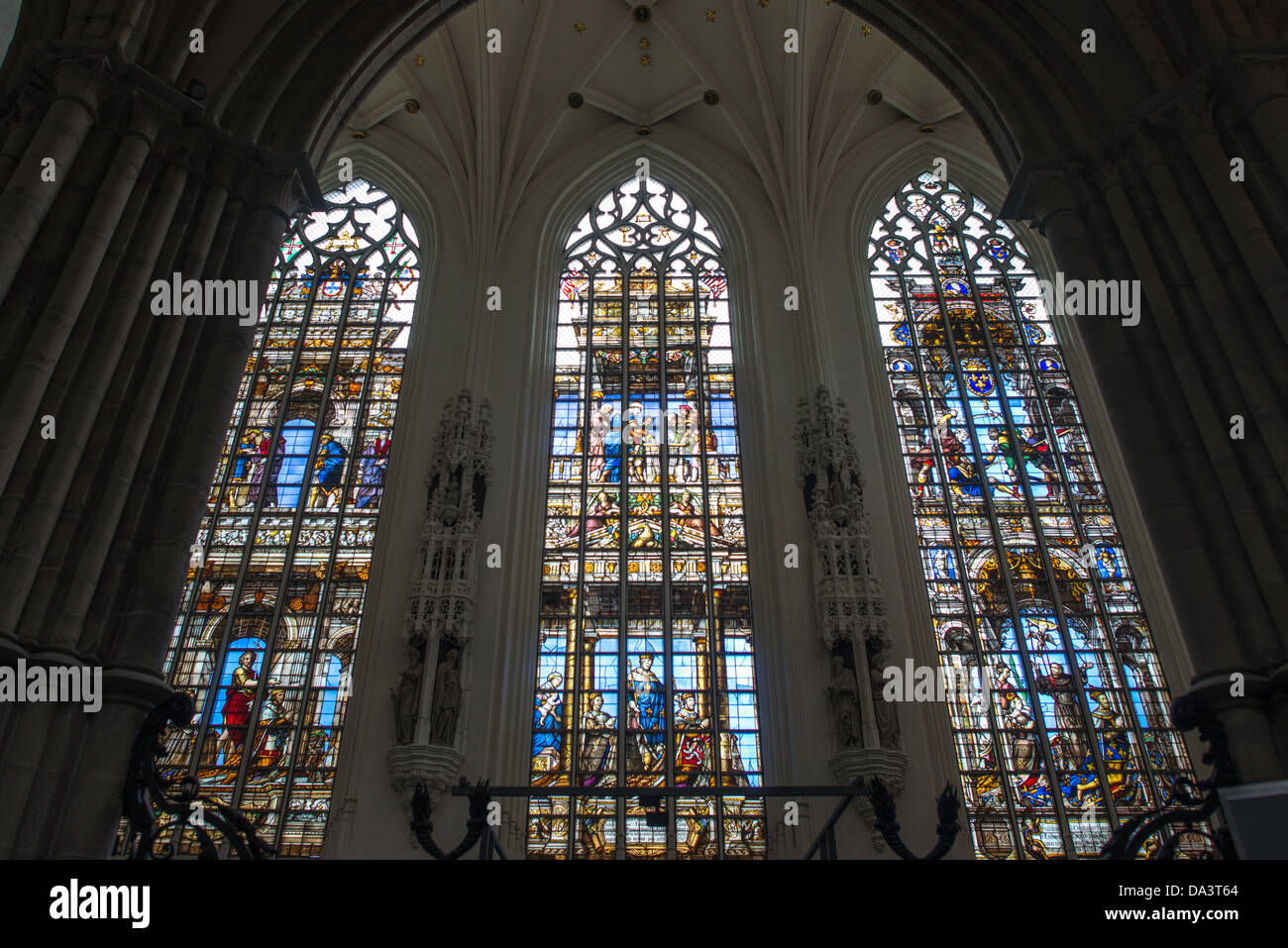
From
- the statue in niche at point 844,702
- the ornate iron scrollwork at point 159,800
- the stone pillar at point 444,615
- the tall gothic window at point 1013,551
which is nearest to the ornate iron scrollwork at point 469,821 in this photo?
the ornate iron scrollwork at point 159,800

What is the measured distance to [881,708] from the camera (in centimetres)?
1038

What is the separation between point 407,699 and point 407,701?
0.02 metres

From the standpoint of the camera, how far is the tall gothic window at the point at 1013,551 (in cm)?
1049

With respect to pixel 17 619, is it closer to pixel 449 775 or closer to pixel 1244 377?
pixel 449 775

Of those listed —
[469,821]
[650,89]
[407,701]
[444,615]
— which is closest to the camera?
[469,821]

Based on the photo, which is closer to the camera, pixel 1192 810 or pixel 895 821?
pixel 895 821

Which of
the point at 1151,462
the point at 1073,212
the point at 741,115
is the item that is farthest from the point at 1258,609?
the point at 741,115

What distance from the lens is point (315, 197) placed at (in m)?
8.54

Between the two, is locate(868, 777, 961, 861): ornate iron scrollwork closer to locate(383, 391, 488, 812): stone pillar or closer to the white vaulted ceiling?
locate(383, 391, 488, 812): stone pillar

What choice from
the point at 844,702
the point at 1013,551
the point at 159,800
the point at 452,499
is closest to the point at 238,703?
the point at 452,499

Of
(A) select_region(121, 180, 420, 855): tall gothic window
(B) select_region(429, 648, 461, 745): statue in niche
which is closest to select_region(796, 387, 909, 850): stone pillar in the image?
(B) select_region(429, 648, 461, 745): statue in niche

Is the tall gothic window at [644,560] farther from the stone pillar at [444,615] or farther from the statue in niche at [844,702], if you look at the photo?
the statue in niche at [844,702]

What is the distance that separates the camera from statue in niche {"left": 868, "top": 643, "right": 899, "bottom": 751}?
33.6 ft

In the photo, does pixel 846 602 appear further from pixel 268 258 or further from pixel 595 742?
pixel 268 258
